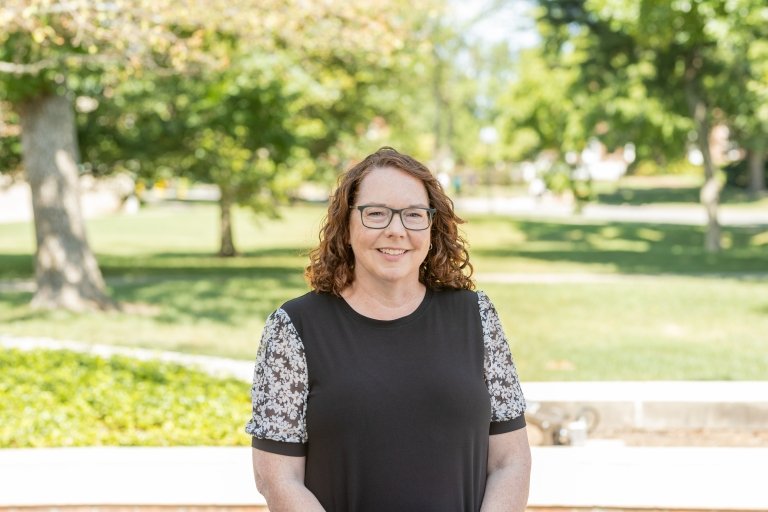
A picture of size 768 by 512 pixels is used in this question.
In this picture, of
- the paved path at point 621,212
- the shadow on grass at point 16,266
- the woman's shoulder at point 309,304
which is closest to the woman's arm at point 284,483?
the woman's shoulder at point 309,304

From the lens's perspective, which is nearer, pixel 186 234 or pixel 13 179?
pixel 13 179

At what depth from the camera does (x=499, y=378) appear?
9.24ft

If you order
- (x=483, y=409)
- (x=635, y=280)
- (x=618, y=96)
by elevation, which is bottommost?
(x=635, y=280)

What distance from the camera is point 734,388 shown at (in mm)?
6809

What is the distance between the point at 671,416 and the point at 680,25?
58.0 feet

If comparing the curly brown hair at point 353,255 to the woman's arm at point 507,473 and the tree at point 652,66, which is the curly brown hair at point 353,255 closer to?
the woman's arm at point 507,473

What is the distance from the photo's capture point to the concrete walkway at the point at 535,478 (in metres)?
4.67

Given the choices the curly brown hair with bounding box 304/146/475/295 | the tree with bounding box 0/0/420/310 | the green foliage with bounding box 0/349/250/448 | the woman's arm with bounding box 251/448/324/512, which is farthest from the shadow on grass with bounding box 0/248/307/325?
the woman's arm with bounding box 251/448/324/512

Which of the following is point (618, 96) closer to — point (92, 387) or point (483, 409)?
point (92, 387)

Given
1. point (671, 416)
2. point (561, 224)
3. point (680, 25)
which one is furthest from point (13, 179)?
point (561, 224)

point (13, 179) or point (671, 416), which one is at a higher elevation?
point (13, 179)

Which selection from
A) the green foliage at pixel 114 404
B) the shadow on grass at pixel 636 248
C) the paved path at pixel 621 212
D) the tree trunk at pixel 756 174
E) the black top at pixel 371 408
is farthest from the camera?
the tree trunk at pixel 756 174

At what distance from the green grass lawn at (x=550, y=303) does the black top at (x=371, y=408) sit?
89cm

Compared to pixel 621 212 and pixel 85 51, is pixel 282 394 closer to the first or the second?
pixel 85 51
